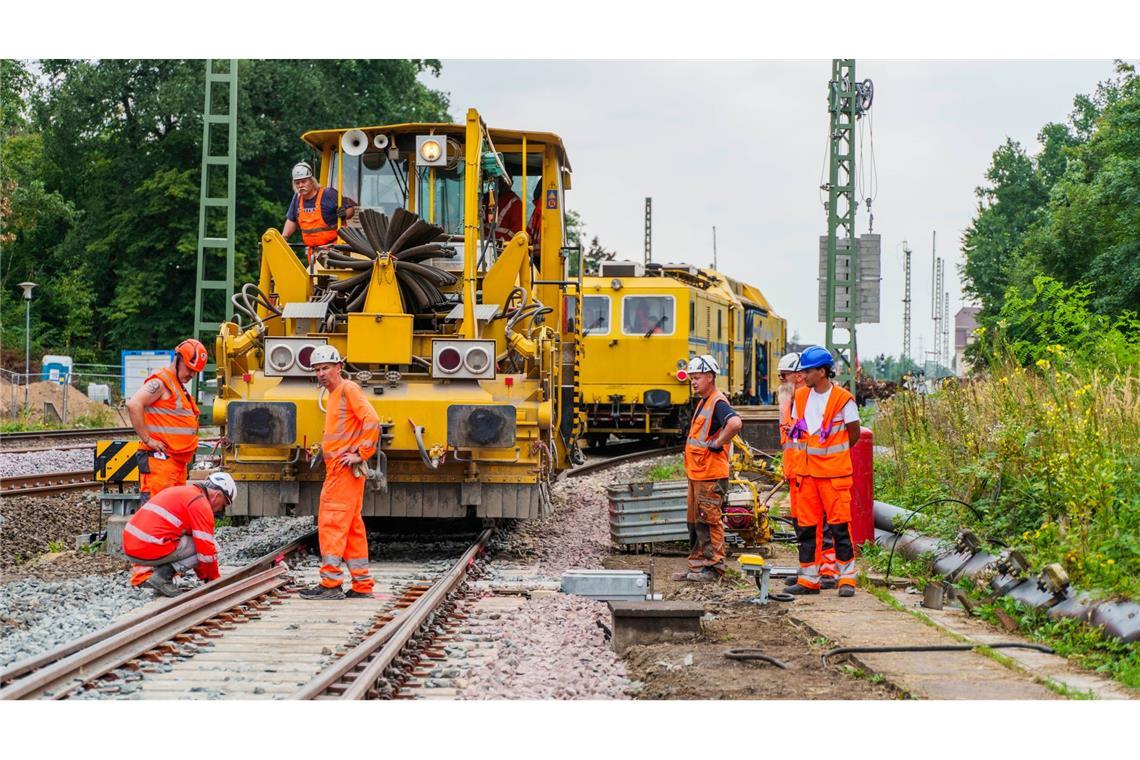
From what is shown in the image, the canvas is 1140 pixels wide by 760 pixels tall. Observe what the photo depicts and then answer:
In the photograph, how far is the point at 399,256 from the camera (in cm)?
1094

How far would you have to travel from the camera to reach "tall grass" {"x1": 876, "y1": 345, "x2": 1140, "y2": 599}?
327 inches

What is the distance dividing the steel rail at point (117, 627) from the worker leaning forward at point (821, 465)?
383cm

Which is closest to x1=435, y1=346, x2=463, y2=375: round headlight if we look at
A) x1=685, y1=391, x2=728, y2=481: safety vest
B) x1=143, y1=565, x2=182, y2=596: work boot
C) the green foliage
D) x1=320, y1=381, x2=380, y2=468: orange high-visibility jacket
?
x1=320, y1=381, x2=380, y2=468: orange high-visibility jacket

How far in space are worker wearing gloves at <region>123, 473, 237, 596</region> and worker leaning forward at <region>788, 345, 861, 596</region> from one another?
401 centimetres

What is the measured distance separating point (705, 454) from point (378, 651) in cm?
374

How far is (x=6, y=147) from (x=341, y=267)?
135 ft

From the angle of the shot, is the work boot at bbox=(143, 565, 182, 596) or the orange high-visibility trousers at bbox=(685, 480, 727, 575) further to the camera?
the orange high-visibility trousers at bbox=(685, 480, 727, 575)

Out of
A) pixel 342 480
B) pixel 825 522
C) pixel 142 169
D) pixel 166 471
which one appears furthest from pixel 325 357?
pixel 142 169

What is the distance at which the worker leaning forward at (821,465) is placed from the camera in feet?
30.4

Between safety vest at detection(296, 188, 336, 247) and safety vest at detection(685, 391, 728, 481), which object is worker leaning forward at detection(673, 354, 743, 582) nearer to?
safety vest at detection(685, 391, 728, 481)

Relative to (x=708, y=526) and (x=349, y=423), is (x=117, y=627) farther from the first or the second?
(x=708, y=526)

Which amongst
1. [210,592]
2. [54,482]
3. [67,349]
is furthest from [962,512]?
[67,349]

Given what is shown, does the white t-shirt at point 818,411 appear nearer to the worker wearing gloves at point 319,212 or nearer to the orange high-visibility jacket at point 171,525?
the orange high-visibility jacket at point 171,525

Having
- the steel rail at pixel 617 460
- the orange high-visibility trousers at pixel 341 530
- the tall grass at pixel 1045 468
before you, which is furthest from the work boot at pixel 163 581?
the steel rail at pixel 617 460
